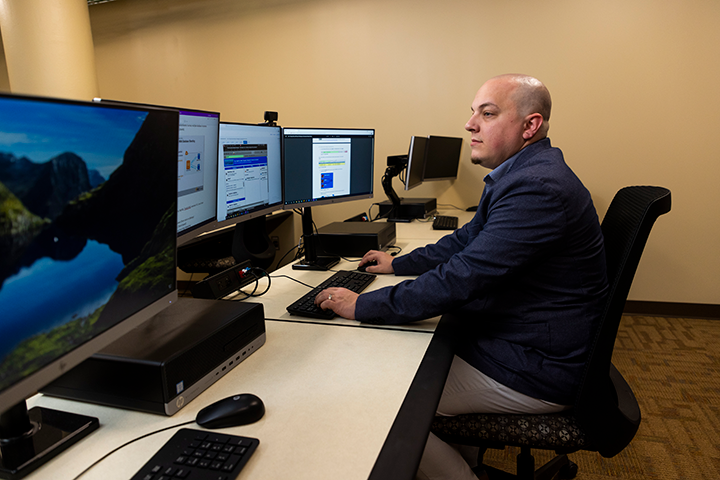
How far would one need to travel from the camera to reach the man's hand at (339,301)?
121 cm

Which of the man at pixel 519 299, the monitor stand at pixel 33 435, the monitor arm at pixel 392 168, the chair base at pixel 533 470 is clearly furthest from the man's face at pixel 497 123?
the monitor arm at pixel 392 168

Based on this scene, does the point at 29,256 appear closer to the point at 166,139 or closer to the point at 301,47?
the point at 166,139

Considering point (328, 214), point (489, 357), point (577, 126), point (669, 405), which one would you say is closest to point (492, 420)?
point (489, 357)

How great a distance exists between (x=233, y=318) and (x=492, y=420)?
0.71 meters

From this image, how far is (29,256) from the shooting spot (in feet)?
1.72

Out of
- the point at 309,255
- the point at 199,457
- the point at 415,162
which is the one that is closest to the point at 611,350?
the point at 199,457

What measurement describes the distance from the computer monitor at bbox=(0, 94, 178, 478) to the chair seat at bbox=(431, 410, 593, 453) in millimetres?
803

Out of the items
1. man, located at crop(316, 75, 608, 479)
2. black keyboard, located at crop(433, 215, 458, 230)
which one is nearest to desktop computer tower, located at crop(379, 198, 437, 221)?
black keyboard, located at crop(433, 215, 458, 230)

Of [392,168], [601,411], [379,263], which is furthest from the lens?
[392,168]

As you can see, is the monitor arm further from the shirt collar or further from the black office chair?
the black office chair

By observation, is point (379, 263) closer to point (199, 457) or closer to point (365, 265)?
point (365, 265)

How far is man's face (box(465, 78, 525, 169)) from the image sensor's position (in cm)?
132

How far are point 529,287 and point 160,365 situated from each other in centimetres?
88

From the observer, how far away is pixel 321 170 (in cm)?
189
